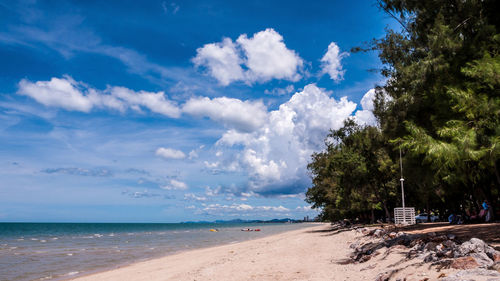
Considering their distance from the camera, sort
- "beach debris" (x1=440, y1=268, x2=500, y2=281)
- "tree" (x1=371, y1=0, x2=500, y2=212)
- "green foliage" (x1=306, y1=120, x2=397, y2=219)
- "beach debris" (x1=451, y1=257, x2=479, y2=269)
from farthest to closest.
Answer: "green foliage" (x1=306, y1=120, x2=397, y2=219), "tree" (x1=371, y1=0, x2=500, y2=212), "beach debris" (x1=451, y1=257, x2=479, y2=269), "beach debris" (x1=440, y1=268, x2=500, y2=281)

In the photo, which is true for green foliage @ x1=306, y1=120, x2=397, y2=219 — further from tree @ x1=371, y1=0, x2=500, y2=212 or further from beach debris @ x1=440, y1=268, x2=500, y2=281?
beach debris @ x1=440, y1=268, x2=500, y2=281

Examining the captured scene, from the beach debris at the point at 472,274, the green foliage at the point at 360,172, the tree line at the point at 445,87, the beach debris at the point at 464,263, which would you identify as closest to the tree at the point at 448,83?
the tree line at the point at 445,87

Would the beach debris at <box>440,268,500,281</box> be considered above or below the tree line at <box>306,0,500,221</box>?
below

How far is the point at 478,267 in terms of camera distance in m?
6.67

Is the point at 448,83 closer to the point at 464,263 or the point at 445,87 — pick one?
the point at 445,87

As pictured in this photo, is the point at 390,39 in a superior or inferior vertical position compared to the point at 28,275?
superior

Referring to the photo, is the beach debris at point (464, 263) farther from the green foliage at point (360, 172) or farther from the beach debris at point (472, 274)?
the green foliage at point (360, 172)

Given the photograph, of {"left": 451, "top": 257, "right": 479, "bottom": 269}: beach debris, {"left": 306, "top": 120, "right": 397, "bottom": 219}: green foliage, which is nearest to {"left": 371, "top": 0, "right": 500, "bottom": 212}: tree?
{"left": 451, "top": 257, "right": 479, "bottom": 269}: beach debris

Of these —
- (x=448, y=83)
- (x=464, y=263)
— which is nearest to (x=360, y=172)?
(x=448, y=83)

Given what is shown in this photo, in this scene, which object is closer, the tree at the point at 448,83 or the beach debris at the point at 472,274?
the beach debris at the point at 472,274

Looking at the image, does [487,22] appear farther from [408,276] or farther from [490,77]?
[408,276]

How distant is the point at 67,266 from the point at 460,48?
958 inches

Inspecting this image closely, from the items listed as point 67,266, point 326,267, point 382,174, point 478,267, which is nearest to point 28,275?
point 67,266

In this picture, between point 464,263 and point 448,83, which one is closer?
point 464,263
